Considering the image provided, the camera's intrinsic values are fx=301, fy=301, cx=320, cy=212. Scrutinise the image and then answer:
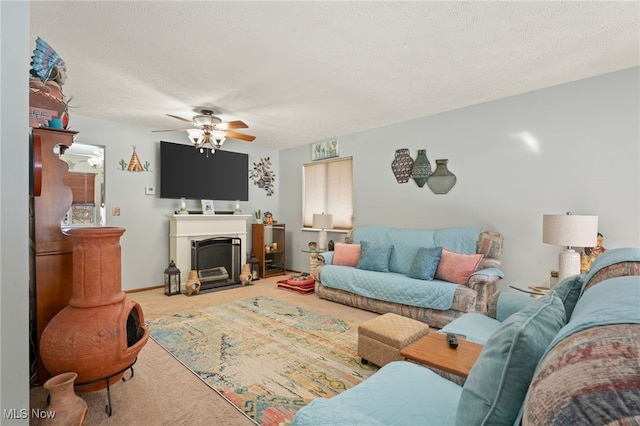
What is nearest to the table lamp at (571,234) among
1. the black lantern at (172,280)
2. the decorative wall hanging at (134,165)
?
the black lantern at (172,280)

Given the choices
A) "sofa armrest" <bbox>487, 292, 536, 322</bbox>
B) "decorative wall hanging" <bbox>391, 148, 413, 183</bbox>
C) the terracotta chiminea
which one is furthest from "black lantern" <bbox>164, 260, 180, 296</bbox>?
"sofa armrest" <bbox>487, 292, 536, 322</bbox>

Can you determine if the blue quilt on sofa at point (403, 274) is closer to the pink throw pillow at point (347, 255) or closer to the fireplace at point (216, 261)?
the pink throw pillow at point (347, 255)

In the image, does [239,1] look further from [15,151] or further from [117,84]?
[117,84]

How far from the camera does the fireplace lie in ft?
16.2

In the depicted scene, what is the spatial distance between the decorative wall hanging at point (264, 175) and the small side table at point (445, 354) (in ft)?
16.2

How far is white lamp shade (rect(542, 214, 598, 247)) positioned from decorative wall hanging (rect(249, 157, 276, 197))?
494 centimetres

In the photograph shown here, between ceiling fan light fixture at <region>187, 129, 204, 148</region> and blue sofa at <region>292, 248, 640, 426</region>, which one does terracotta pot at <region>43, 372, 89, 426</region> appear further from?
ceiling fan light fixture at <region>187, 129, 204, 148</region>

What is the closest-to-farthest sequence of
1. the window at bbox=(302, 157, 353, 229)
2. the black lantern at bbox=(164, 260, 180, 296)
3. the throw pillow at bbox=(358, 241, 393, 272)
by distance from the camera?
1. the throw pillow at bbox=(358, 241, 393, 272)
2. the black lantern at bbox=(164, 260, 180, 296)
3. the window at bbox=(302, 157, 353, 229)

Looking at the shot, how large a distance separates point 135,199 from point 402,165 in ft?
13.4

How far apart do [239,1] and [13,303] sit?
6.34 ft

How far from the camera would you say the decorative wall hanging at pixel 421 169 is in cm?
428

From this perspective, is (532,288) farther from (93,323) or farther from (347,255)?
(93,323)

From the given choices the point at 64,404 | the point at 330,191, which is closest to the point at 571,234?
the point at 64,404

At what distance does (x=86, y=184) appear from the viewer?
418cm
